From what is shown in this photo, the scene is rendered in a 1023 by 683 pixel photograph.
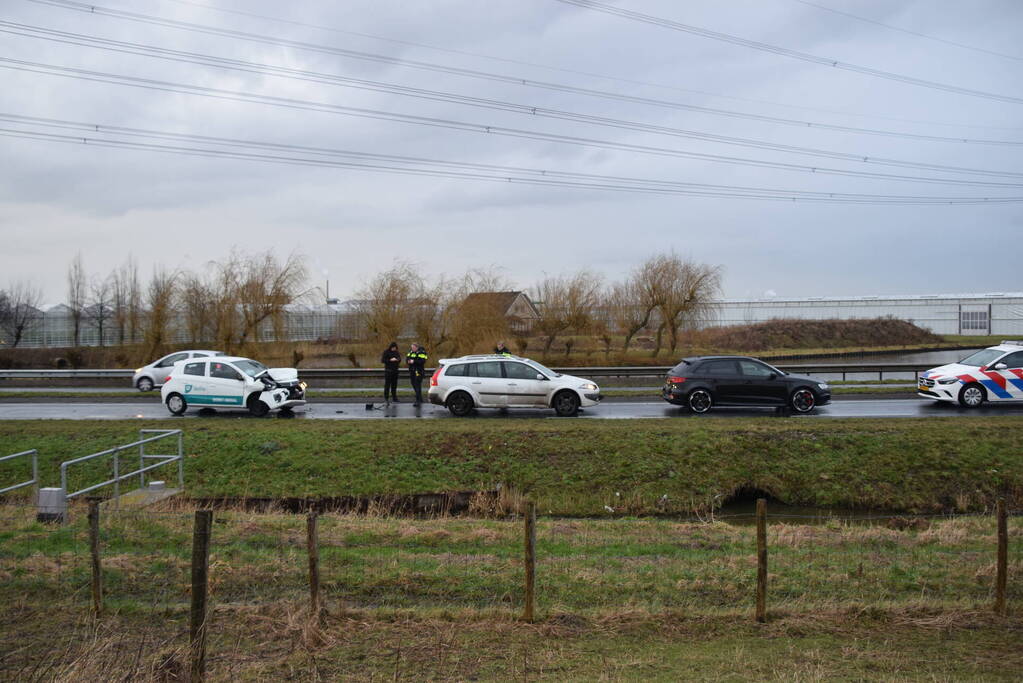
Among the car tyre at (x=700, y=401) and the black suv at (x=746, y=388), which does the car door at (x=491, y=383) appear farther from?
the car tyre at (x=700, y=401)

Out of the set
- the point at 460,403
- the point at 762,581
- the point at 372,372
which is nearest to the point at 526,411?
the point at 460,403

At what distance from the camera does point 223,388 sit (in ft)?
72.0

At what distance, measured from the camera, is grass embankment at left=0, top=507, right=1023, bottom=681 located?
6223mm

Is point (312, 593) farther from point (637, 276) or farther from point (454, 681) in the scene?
point (637, 276)

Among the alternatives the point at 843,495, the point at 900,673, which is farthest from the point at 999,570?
the point at 843,495

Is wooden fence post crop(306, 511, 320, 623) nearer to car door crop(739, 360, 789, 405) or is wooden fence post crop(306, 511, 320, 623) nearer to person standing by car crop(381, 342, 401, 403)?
car door crop(739, 360, 789, 405)

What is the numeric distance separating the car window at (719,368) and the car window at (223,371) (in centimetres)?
1380

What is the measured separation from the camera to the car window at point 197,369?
22.2 metres

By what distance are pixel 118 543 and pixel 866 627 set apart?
9.57 metres

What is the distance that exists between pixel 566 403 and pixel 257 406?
29.8 ft

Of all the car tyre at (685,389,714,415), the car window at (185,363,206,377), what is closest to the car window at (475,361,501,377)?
the car tyre at (685,389,714,415)

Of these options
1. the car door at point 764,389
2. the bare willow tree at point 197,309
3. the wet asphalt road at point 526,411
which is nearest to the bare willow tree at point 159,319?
the bare willow tree at point 197,309

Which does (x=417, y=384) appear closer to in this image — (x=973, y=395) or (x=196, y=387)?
(x=196, y=387)

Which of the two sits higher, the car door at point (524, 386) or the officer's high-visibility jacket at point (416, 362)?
the officer's high-visibility jacket at point (416, 362)
